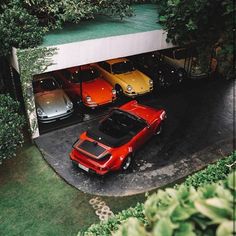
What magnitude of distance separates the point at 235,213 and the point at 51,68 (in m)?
8.96

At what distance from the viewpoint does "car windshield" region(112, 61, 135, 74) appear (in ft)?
45.0

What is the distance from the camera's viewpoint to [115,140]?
30.0 ft

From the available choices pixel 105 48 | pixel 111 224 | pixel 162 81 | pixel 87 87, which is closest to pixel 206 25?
pixel 105 48

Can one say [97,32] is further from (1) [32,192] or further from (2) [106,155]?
(1) [32,192]

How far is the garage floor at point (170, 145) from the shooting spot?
29.9ft

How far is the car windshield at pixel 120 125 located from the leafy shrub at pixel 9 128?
2.52 metres

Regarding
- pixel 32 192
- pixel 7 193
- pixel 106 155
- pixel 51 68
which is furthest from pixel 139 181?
pixel 51 68

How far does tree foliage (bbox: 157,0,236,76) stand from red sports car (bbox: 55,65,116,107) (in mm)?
3657

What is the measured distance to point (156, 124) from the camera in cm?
1062

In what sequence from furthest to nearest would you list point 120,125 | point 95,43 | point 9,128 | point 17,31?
point 95,43 < point 120,125 < point 17,31 < point 9,128

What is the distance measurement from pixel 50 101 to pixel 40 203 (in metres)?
4.56

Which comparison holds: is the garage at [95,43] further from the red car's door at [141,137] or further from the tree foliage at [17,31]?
the red car's door at [141,137]

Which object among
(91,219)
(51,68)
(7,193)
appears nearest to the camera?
(91,219)

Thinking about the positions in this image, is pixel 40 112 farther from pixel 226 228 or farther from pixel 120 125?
pixel 226 228
